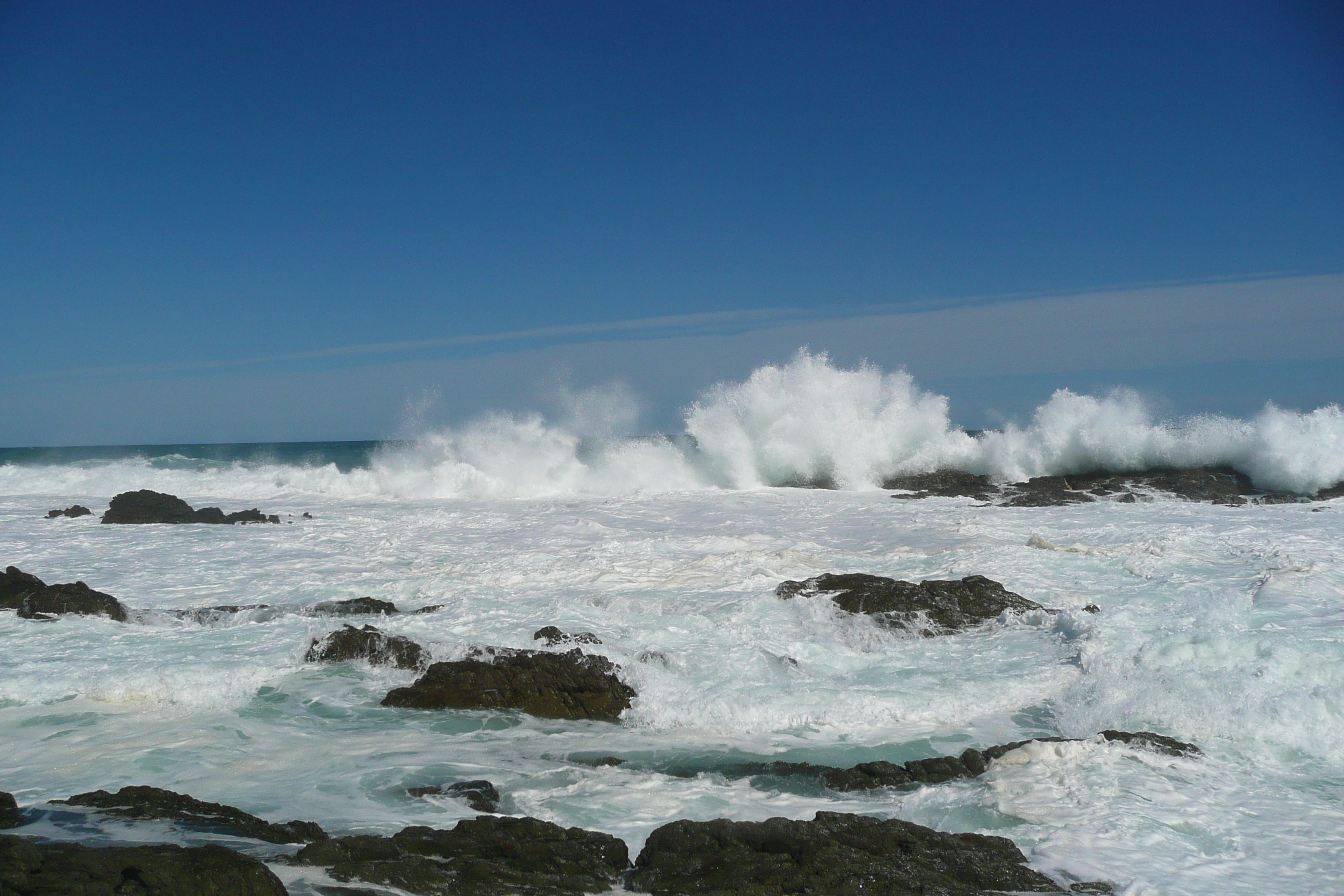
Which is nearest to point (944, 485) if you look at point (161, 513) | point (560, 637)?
point (560, 637)

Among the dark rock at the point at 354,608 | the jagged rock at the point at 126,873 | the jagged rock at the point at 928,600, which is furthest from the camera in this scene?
the dark rock at the point at 354,608

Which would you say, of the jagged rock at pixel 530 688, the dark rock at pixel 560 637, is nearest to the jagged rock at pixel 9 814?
the jagged rock at pixel 530 688

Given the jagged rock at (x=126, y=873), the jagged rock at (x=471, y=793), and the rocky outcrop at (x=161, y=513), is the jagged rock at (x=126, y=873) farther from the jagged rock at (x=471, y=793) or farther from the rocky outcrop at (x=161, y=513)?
the rocky outcrop at (x=161, y=513)

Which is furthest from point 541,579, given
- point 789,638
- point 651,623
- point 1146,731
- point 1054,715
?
point 1146,731

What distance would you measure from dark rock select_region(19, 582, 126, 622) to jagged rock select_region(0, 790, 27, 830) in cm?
529

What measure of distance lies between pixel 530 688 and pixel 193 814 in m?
2.76

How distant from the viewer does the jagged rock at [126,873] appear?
9.70 ft

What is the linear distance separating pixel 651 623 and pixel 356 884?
17.7 feet

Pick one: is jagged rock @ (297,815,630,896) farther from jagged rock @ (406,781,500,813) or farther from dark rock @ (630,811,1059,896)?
jagged rock @ (406,781,500,813)

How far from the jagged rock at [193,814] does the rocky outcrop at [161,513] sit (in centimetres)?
1394

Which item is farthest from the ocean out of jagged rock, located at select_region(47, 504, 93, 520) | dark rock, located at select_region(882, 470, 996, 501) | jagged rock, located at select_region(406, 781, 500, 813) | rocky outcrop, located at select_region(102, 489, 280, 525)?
dark rock, located at select_region(882, 470, 996, 501)

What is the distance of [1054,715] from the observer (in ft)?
20.7

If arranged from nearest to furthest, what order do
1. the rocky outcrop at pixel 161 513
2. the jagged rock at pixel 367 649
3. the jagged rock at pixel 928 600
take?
the jagged rock at pixel 367 649, the jagged rock at pixel 928 600, the rocky outcrop at pixel 161 513

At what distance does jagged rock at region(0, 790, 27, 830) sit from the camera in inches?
157
